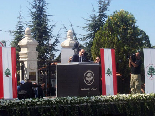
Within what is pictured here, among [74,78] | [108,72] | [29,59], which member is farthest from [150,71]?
[29,59]

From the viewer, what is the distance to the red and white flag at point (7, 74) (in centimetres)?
751

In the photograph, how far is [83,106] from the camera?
24.5 feet

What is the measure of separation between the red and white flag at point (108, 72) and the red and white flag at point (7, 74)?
226 centimetres

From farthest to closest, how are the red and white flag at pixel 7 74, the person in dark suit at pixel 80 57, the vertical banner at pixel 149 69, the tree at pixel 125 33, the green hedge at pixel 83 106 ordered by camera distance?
the tree at pixel 125 33 → the person in dark suit at pixel 80 57 → the vertical banner at pixel 149 69 → the red and white flag at pixel 7 74 → the green hedge at pixel 83 106

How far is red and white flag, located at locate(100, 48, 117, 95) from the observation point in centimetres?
845

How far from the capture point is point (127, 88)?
16219 millimetres

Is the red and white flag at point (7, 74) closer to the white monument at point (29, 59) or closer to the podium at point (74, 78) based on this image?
the podium at point (74, 78)

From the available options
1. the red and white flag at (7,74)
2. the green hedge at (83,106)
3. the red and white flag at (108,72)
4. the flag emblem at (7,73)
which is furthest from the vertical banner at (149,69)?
the flag emblem at (7,73)

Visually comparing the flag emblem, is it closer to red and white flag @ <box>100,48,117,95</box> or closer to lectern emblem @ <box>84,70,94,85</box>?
lectern emblem @ <box>84,70,94,85</box>

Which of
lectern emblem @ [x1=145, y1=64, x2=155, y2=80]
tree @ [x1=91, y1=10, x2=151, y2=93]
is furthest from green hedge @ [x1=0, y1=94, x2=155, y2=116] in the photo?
tree @ [x1=91, y1=10, x2=151, y2=93]

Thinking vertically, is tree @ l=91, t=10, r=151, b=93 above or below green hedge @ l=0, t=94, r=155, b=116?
above

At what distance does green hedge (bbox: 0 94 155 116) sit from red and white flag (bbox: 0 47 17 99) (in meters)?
0.51

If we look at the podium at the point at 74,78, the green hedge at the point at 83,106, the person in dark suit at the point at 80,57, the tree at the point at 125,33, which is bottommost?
the green hedge at the point at 83,106

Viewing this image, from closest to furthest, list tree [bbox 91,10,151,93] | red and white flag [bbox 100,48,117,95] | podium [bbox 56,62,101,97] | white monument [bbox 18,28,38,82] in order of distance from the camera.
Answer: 1. podium [bbox 56,62,101,97]
2. red and white flag [bbox 100,48,117,95]
3. white monument [bbox 18,28,38,82]
4. tree [bbox 91,10,151,93]
